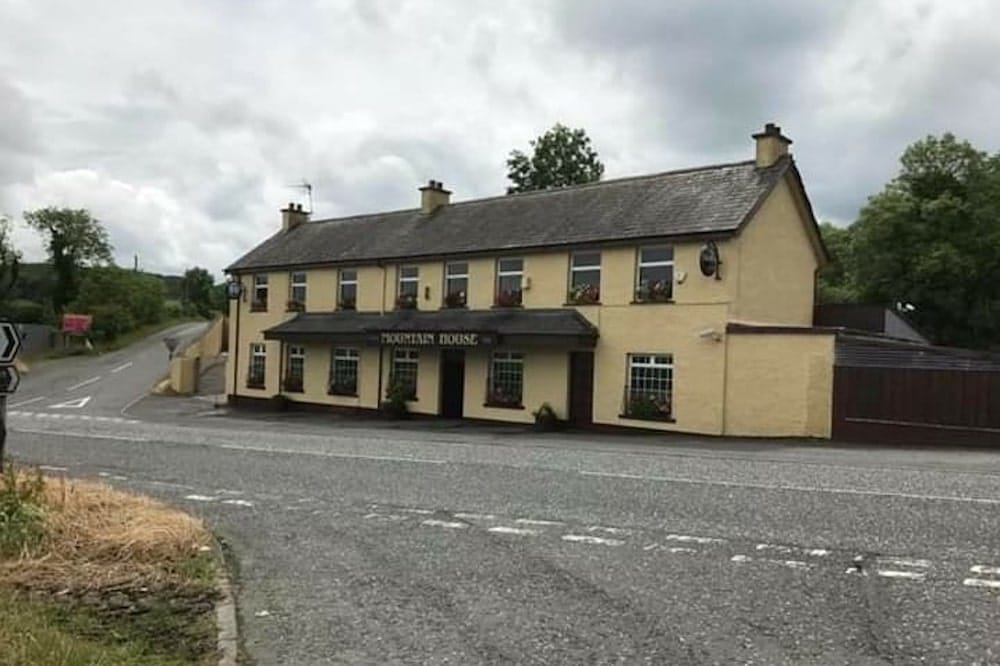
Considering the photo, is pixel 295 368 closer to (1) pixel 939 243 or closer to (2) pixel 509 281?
(2) pixel 509 281

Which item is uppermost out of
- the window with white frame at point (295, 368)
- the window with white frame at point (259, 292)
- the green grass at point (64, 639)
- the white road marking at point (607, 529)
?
the window with white frame at point (259, 292)

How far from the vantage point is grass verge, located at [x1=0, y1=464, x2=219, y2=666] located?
210 inches

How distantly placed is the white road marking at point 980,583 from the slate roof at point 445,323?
64.1ft

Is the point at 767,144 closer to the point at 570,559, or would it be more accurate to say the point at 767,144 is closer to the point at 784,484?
the point at 784,484

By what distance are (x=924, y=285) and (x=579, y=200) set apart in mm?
20205

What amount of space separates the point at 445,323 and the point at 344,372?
6.15 meters

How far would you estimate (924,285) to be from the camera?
42875 mm

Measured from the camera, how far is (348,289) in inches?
1409

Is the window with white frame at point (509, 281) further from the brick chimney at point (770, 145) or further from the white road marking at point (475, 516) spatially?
the white road marking at point (475, 516)

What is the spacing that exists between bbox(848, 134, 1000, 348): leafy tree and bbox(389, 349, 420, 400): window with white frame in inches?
913

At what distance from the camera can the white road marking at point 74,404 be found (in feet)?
124

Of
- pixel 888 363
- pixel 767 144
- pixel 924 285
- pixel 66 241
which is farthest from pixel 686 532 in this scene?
pixel 66 241

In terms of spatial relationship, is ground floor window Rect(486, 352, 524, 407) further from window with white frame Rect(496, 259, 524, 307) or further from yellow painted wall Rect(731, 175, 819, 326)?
yellow painted wall Rect(731, 175, 819, 326)

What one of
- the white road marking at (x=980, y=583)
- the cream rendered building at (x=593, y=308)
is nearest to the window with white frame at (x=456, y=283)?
the cream rendered building at (x=593, y=308)
